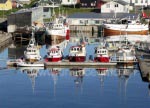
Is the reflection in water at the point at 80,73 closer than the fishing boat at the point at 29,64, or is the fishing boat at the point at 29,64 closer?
the reflection in water at the point at 80,73

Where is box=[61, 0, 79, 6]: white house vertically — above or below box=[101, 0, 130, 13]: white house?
above

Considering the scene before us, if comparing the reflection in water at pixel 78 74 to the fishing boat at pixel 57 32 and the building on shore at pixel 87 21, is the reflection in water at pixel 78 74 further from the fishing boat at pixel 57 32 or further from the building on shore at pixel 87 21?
the building on shore at pixel 87 21

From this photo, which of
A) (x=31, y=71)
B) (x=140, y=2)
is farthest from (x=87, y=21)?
(x=31, y=71)

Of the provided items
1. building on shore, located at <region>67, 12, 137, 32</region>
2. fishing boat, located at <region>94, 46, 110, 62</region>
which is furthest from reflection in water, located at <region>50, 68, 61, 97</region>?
building on shore, located at <region>67, 12, 137, 32</region>

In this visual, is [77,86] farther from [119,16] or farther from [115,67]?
[119,16]

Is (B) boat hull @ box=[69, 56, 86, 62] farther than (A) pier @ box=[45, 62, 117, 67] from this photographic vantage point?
Yes

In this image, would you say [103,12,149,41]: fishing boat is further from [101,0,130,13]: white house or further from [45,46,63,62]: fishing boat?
[45,46,63,62]: fishing boat

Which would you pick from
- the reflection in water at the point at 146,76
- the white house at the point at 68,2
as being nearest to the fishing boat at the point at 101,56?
the reflection in water at the point at 146,76

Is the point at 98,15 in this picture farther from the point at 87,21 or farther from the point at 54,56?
the point at 54,56

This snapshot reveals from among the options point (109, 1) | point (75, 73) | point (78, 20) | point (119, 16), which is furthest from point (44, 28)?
point (75, 73)

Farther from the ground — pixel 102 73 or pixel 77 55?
pixel 77 55

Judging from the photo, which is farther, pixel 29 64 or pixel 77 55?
pixel 77 55

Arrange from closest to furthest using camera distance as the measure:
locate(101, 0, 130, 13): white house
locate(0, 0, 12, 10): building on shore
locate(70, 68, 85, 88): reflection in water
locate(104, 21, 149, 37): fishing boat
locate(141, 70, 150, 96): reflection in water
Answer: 1. locate(141, 70, 150, 96): reflection in water
2. locate(70, 68, 85, 88): reflection in water
3. locate(104, 21, 149, 37): fishing boat
4. locate(101, 0, 130, 13): white house
5. locate(0, 0, 12, 10): building on shore

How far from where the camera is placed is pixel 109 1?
55844 millimetres
